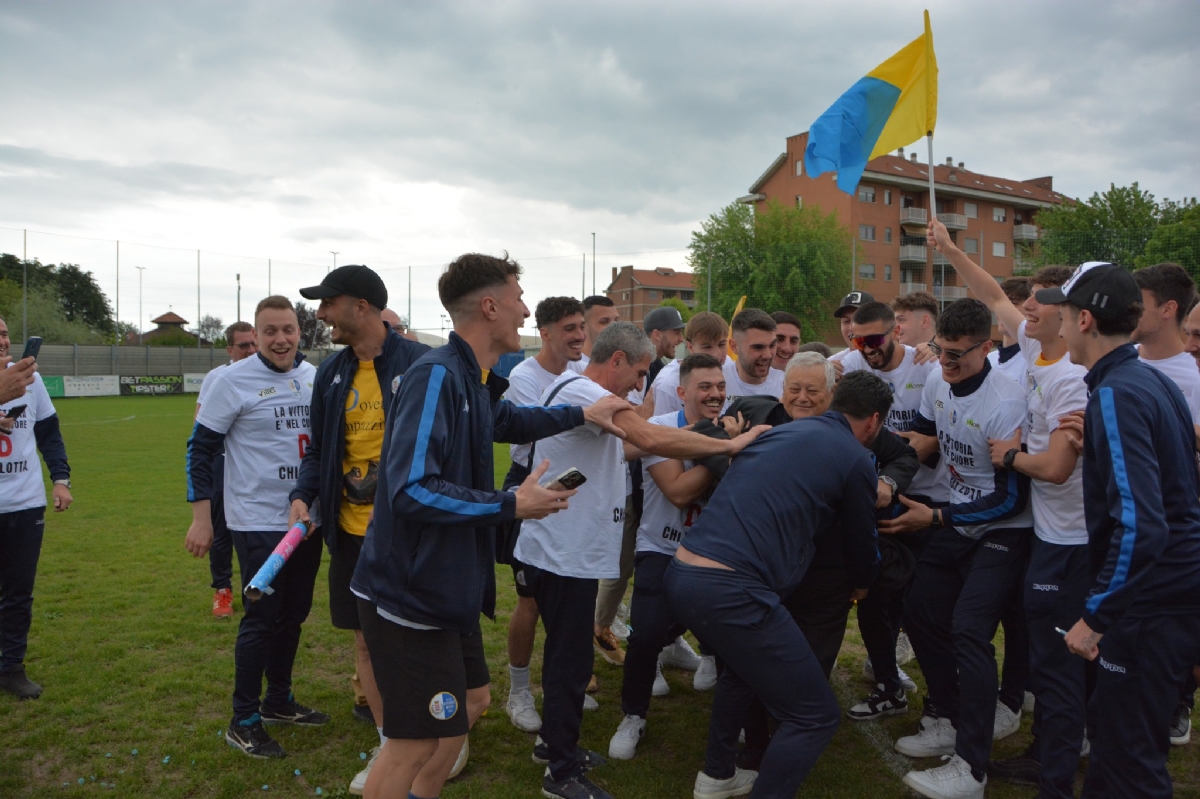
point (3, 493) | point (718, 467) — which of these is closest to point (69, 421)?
point (3, 493)

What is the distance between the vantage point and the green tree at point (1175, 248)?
752 inches

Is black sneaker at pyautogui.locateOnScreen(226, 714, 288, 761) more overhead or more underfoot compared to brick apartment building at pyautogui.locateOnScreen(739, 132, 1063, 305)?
more underfoot

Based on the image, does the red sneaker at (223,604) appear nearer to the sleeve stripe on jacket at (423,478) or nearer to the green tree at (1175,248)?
the sleeve stripe on jacket at (423,478)

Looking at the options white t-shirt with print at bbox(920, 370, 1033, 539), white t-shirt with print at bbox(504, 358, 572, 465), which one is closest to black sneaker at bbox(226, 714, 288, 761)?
white t-shirt with print at bbox(504, 358, 572, 465)

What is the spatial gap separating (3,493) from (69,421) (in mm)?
21759

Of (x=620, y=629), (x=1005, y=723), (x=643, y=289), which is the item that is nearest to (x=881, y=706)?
(x=1005, y=723)

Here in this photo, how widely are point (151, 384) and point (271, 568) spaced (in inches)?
1516

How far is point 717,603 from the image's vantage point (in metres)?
3.16

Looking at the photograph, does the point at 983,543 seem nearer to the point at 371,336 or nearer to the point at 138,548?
the point at 371,336

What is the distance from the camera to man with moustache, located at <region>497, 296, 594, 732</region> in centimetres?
437

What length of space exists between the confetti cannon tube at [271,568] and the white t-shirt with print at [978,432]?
3.46 meters

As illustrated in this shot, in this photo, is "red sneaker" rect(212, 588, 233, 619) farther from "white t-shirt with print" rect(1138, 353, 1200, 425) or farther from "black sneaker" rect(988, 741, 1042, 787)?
"white t-shirt with print" rect(1138, 353, 1200, 425)

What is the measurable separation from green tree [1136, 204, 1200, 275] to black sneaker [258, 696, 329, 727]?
19281 millimetres

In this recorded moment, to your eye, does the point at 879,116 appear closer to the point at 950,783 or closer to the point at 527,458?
the point at 527,458
